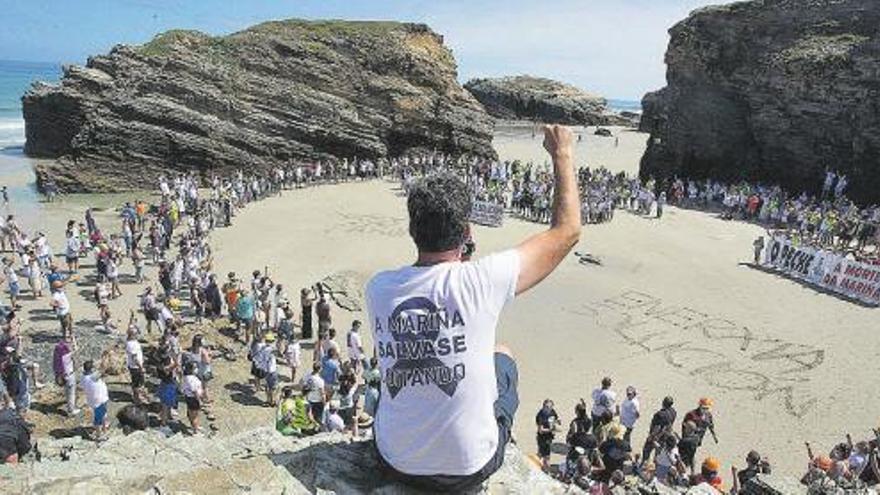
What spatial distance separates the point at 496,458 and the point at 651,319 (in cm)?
1968

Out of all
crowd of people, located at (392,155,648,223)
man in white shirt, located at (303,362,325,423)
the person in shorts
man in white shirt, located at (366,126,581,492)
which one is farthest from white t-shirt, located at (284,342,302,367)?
crowd of people, located at (392,155,648,223)

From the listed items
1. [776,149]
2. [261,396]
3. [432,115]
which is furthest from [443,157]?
[261,396]

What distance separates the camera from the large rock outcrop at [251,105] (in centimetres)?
4256

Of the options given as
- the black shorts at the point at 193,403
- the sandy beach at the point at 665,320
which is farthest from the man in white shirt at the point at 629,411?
the black shorts at the point at 193,403

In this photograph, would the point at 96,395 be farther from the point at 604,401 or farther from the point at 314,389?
the point at 604,401

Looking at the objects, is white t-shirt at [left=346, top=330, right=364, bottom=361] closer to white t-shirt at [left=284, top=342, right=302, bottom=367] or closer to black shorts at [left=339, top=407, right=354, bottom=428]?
white t-shirt at [left=284, top=342, right=302, bottom=367]

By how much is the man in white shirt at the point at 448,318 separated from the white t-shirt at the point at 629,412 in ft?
36.5

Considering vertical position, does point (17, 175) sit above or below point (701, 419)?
above

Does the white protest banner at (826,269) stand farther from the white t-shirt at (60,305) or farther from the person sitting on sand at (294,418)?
the white t-shirt at (60,305)

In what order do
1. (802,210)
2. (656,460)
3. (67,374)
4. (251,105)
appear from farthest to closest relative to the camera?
(251,105)
(802,210)
(67,374)
(656,460)

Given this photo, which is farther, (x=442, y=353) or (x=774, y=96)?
(x=774, y=96)

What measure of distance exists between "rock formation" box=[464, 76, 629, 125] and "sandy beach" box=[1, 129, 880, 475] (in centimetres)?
7457

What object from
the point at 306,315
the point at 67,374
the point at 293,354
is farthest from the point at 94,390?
the point at 306,315

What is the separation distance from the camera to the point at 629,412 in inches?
559
